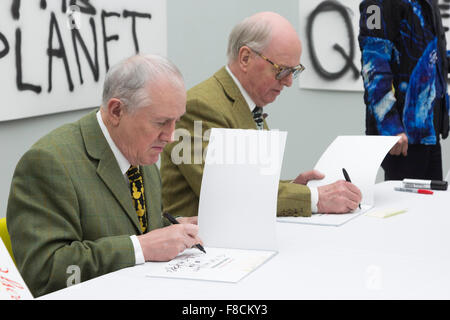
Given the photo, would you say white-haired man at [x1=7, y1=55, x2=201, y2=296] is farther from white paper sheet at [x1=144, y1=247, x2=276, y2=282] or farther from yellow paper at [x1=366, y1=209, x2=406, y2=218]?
yellow paper at [x1=366, y1=209, x2=406, y2=218]

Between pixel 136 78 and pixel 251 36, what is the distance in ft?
2.40

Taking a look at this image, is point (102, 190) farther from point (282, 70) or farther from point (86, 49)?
point (86, 49)

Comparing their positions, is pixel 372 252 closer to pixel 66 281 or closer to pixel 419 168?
pixel 66 281

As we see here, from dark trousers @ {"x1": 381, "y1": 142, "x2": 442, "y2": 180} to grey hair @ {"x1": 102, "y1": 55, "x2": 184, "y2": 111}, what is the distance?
1.32 metres

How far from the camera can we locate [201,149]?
179cm

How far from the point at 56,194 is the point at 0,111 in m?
1.14

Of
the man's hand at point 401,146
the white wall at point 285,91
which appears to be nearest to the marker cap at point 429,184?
the man's hand at point 401,146

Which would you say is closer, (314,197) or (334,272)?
(334,272)

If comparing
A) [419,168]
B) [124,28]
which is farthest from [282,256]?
[124,28]

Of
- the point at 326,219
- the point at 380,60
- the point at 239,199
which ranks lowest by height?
the point at 326,219

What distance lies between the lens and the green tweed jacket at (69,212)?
1.25 metres

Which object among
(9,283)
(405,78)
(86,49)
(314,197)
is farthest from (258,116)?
(9,283)
